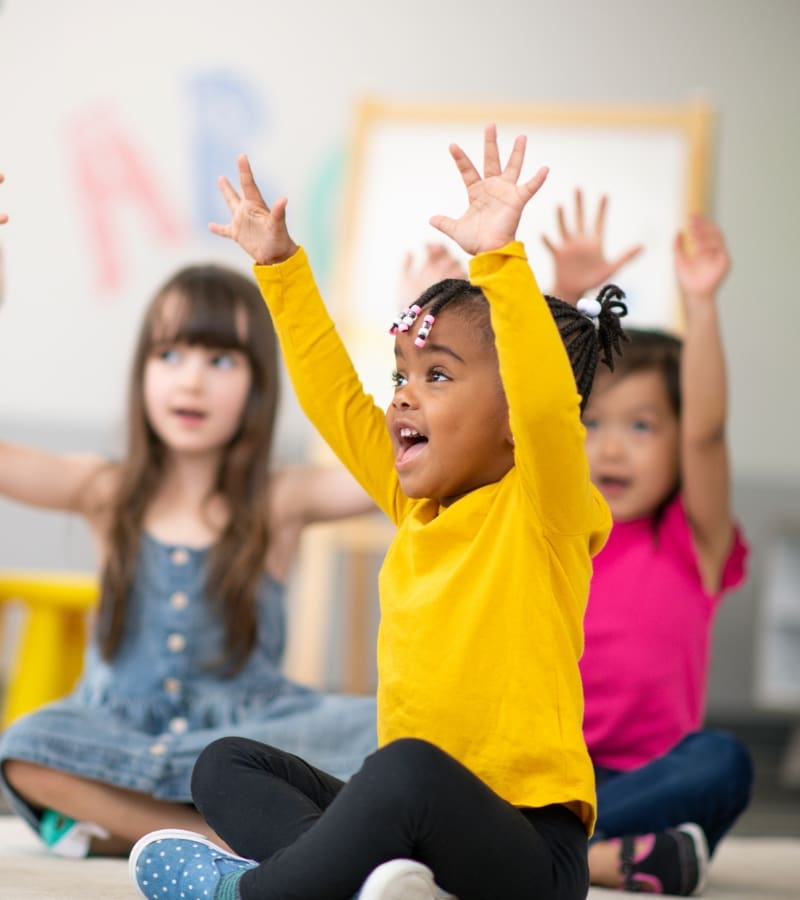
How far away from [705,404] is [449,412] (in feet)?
1.90

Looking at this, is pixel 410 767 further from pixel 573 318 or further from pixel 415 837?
pixel 573 318

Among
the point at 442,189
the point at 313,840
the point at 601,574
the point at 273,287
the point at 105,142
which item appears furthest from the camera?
the point at 105,142

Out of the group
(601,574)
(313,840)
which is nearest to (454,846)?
(313,840)

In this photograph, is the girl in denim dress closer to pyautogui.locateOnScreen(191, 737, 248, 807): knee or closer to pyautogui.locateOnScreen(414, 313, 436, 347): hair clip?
pyautogui.locateOnScreen(191, 737, 248, 807): knee

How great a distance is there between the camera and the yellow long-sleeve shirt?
0.90 meters

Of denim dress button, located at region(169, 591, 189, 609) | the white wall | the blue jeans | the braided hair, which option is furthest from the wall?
the braided hair

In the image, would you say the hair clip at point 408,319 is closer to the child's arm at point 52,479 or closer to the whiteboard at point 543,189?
the child's arm at point 52,479

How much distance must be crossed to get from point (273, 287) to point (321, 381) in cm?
8

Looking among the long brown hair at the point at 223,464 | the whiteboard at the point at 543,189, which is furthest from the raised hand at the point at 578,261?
the whiteboard at the point at 543,189

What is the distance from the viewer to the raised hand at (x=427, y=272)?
1373 mm

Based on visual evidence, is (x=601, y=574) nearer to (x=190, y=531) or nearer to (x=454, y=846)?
(x=190, y=531)

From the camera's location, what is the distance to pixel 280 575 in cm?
162

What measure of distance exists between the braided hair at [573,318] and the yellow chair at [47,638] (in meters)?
1.12

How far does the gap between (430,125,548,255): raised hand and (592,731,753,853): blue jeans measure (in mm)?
691
